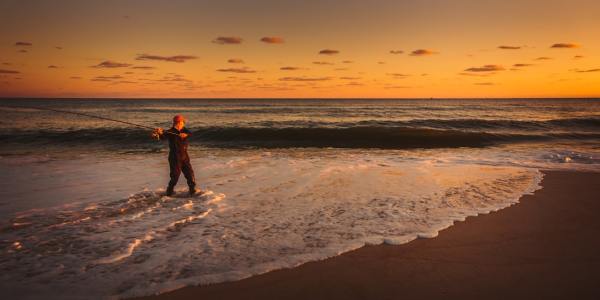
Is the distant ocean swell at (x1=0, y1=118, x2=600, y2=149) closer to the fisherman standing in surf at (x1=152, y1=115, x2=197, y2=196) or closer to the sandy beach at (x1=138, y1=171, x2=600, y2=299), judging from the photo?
the fisherman standing in surf at (x1=152, y1=115, x2=197, y2=196)

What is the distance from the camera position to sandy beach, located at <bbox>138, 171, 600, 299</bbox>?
3473 mm

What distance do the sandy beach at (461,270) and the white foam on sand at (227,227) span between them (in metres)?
0.27

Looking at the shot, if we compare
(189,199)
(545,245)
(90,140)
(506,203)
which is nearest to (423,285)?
(545,245)

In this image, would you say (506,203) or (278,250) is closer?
(278,250)

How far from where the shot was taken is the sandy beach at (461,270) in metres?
3.47

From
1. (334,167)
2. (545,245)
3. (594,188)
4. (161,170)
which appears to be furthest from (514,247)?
(161,170)

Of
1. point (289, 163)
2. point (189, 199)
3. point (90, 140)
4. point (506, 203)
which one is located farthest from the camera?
point (90, 140)

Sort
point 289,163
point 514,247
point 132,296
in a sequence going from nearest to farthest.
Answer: point 132,296 → point 514,247 → point 289,163

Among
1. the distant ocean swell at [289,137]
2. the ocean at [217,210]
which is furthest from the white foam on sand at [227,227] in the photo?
the distant ocean swell at [289,137]

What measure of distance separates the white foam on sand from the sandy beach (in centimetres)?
27

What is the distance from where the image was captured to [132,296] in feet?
11.4

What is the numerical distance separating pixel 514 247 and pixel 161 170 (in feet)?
29.9

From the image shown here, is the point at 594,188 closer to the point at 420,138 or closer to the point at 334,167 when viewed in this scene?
the point at 334,167

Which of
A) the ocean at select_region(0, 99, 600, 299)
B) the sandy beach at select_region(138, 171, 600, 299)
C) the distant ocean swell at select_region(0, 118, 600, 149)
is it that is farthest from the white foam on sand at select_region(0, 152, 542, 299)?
the distant ocean swell at select_region(0, 118, 600, 149)
